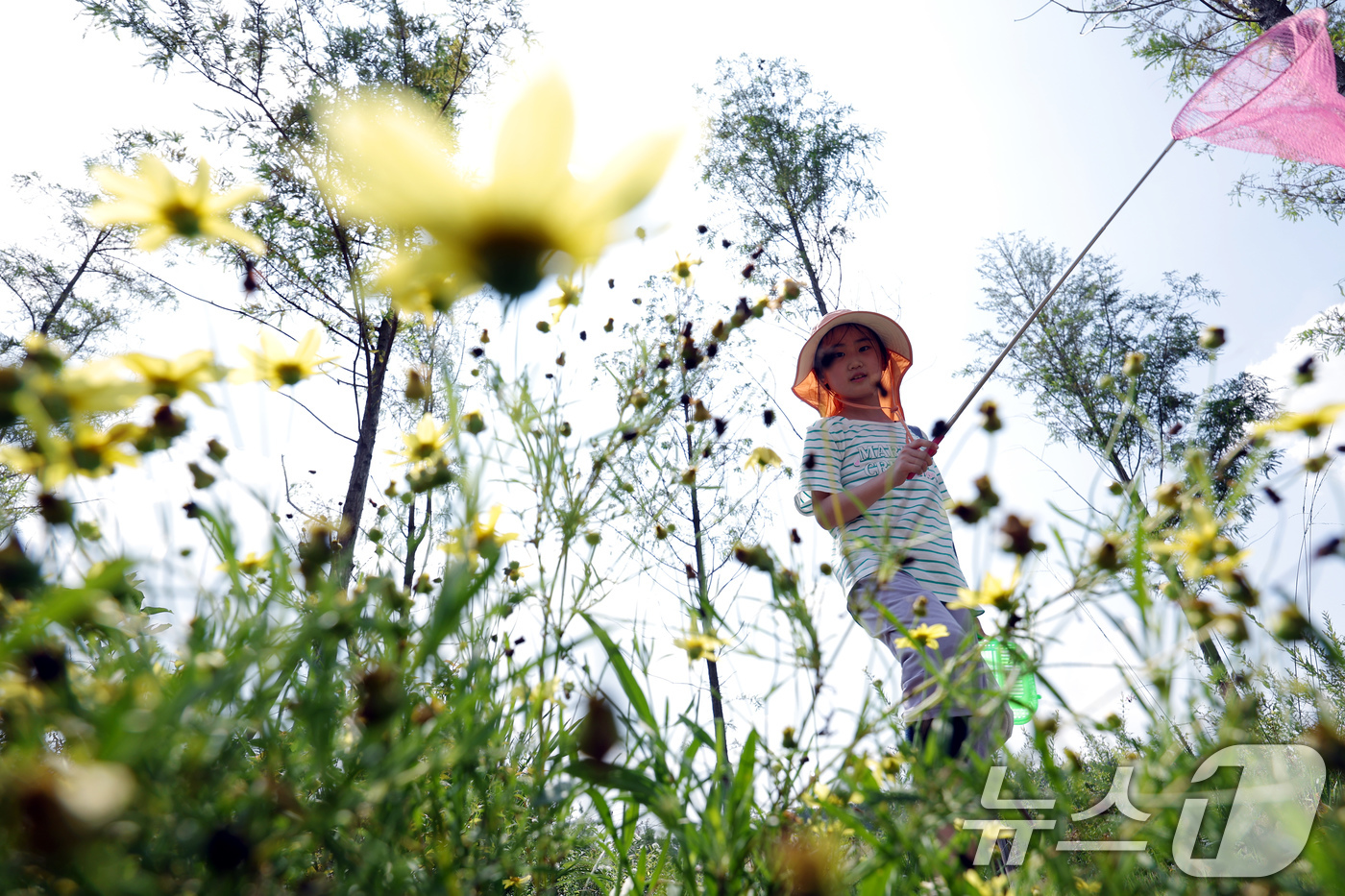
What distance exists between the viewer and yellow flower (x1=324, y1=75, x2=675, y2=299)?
28 centimetres

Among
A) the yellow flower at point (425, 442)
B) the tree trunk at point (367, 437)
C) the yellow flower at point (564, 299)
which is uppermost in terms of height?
the tree trunk at point (367, 437)

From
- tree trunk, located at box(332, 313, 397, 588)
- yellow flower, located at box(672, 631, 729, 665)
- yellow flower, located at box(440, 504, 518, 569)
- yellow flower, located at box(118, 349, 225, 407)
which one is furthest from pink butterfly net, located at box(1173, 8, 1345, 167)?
tree trunk, located at box(332, 313, 397, 588)

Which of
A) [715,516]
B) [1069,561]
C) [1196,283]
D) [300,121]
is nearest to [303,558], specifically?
[1069,561]

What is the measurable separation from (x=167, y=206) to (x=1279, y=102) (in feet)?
8.81

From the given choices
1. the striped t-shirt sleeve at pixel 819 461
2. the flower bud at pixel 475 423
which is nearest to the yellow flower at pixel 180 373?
the flower bud at pixel 475 423

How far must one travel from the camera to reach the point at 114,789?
17 cm

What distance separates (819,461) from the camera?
1454 mm

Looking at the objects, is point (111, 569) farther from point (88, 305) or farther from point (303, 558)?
point (88, 305)

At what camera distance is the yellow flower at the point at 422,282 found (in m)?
0.29

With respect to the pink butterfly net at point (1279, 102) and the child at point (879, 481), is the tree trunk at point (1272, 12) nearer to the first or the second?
the pink butterfly net at point (1279, 102)

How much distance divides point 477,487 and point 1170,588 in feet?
1.35

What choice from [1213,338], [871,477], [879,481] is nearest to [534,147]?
[1213,338]

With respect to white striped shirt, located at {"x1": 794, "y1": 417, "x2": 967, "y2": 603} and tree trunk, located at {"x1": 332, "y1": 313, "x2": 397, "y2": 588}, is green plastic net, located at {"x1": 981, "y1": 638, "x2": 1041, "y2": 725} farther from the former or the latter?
tree trunk, located at {"x1": 332, "y1": 313, "x2": 397, "y2": 588}

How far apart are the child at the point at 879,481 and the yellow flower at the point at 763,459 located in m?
0.04
